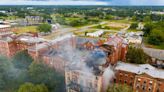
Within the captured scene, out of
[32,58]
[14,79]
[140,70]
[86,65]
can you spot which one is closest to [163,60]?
[140,70]

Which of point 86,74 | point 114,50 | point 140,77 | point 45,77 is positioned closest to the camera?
point 86,74

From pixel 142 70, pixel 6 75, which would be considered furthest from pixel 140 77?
pixel 6 75

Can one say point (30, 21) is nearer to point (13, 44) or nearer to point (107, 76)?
point (13, 44)

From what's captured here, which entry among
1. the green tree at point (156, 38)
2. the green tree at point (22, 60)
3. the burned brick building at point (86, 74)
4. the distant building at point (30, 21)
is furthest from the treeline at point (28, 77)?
the distant building at point (30, 21)

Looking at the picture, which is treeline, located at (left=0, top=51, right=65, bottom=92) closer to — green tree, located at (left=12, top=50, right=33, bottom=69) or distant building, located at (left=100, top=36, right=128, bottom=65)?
green tree, located at (left=12, top=50, right=33, bottom=69)

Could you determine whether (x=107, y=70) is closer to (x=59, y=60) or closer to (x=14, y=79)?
(x=59, y=60)

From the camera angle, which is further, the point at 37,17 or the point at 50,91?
the point at 37,17

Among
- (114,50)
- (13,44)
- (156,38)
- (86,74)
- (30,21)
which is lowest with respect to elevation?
(86,74)
